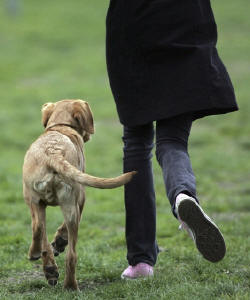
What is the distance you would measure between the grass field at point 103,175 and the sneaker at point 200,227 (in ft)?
0.87

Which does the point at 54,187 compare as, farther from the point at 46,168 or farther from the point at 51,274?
the point at 51,274

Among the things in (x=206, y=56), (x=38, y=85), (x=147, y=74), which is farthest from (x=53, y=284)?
(x=38, y=85)

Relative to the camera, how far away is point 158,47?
426 centimetres

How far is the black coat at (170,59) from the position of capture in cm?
422

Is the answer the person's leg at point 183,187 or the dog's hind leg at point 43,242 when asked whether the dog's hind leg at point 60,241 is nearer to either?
the dog's hind leg at point 43,242

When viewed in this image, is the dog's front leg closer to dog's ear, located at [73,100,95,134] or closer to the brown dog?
the brown dog

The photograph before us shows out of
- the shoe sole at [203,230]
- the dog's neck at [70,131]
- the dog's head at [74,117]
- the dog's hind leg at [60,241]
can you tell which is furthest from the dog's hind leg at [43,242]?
the shoe sole at [203,230]

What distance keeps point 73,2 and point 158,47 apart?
108ft

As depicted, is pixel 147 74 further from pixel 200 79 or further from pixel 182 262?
pixel 182 262

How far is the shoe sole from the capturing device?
3.79 meters

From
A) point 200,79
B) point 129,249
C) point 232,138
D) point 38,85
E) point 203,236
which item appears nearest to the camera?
point 203,236

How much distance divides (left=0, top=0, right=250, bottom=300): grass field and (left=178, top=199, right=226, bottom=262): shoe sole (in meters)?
0.26

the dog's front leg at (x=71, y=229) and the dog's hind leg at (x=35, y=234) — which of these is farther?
the dog's hind leg at (x=35, y=234)

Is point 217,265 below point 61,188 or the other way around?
below
